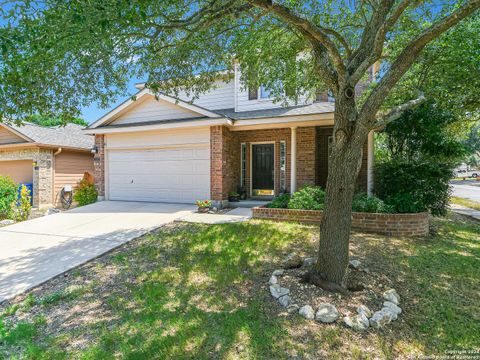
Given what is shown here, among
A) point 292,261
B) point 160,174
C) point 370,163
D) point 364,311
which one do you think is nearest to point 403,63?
point 364,311

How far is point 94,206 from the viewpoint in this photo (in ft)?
34.6

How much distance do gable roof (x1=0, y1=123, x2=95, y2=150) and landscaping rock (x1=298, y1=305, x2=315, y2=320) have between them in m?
13.3

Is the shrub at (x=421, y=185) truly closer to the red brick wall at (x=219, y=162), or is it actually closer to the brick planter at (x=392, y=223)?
the brick planter at (x=392, y=223)

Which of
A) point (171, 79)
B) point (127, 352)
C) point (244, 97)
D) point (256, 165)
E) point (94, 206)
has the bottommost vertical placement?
point (127, 352)

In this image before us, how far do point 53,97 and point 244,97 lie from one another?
25.9ft

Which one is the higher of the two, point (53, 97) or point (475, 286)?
point (53, 97)

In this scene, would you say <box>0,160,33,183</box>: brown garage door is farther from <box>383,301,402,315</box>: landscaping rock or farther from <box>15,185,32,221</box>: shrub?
<box>383,301,402,315</box>: landscaping rock

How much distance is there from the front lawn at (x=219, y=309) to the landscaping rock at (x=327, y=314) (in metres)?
0.11

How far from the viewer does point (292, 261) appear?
4.84m

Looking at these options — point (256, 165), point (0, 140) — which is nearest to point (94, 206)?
point (256, 165)

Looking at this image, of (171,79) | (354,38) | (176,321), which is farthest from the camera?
(354,38)

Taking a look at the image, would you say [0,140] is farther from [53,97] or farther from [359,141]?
[359,141]

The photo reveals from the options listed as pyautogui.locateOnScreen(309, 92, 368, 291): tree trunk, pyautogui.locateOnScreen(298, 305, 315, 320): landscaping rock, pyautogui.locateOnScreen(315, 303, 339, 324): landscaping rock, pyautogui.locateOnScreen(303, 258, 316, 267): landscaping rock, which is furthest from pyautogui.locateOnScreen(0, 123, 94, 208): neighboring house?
pyautogui.locateOnScreen(315, 303, 339, 324): landscaping rock

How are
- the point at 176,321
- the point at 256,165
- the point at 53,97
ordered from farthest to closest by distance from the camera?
the point at 256,165
the point at 53,97
the point at 176,321
